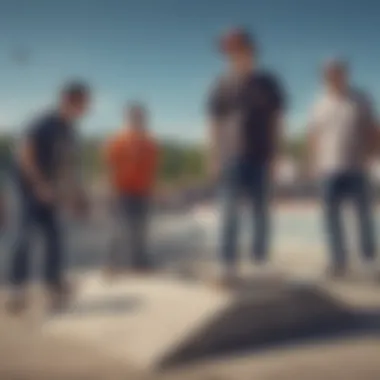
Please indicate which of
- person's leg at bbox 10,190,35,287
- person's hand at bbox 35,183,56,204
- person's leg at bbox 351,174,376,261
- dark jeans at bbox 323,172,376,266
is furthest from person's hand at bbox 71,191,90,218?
person's leg at bbox 351,174,376,261

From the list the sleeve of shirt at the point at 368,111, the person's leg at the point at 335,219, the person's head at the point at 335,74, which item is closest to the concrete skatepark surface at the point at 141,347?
the person's leg at the point at 335,219

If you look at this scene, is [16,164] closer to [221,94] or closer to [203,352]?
[221,94]

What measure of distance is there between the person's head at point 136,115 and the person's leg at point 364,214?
1020 mm

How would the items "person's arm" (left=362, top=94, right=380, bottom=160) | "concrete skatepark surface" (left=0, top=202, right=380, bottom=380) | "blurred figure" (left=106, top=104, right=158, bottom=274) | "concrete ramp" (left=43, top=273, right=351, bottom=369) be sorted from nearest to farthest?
"concrete skatepark surface" (left=0, top=202, right=380, bottom=380), "concrete ramp" (left=43, top=273, right=351, bottom=369), "blurred figure" (left=106, top=104, right=158, bottom=274), "person's arm" (left=362, top=94, right=380, bottom=160)

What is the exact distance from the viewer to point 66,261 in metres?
→ 3.70

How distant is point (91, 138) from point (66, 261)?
0.62 metres

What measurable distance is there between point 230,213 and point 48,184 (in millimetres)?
771

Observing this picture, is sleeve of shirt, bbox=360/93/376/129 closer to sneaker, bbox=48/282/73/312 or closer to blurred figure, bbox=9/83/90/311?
blurred figure, bbox=9/83/90/311

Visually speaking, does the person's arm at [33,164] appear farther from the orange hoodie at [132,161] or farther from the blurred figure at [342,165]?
the blurred figure at [342,165]

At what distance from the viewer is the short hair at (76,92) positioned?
3270 mm

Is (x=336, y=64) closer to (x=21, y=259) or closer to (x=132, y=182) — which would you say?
(x=132, y=182)

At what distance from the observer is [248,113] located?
3.49m

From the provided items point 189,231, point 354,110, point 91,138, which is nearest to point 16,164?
point 91,138

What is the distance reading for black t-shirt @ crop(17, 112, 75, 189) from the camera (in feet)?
11.2
